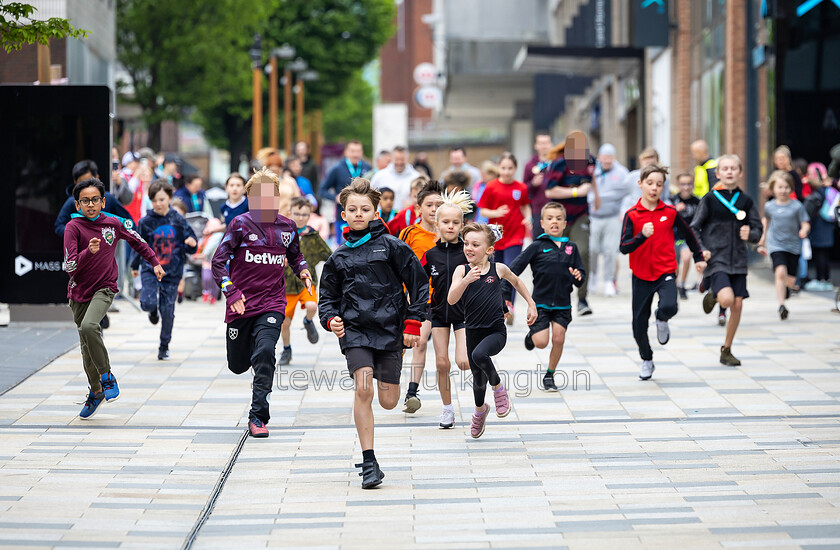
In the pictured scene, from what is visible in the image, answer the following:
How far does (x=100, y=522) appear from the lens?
21.1ft

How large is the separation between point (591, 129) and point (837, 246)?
25.2 meters

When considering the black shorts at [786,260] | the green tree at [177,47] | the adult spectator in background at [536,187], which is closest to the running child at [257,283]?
the adult spectator in background at [536,187]

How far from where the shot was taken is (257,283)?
8.74 m

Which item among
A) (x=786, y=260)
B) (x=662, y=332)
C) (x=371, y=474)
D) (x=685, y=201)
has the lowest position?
(x=371, y=474)

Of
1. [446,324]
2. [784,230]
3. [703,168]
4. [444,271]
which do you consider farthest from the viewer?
[703,168]

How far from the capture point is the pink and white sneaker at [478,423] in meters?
8.42

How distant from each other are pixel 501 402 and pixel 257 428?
61.9 inches

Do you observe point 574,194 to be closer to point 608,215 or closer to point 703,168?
point 608,215

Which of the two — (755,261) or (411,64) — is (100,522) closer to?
(755,261)

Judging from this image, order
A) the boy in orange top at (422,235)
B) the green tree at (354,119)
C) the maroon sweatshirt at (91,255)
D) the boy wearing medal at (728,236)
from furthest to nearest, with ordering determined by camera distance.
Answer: the green tree at (354,119) → the boy wearing medal at (728,236) → the boy in orange top at (422,235) → the maroon sweatshirt at (91,255)

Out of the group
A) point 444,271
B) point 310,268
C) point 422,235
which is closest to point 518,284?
point 444,271

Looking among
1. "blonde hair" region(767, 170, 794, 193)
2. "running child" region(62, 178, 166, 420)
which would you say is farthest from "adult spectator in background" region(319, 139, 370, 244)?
"running child" region(62, 178, 166, 420)

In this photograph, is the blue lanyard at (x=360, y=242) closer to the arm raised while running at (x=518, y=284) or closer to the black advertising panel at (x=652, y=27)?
the arm raised while running at (x=518, y=284)

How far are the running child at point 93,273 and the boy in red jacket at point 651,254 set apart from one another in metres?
3.79
